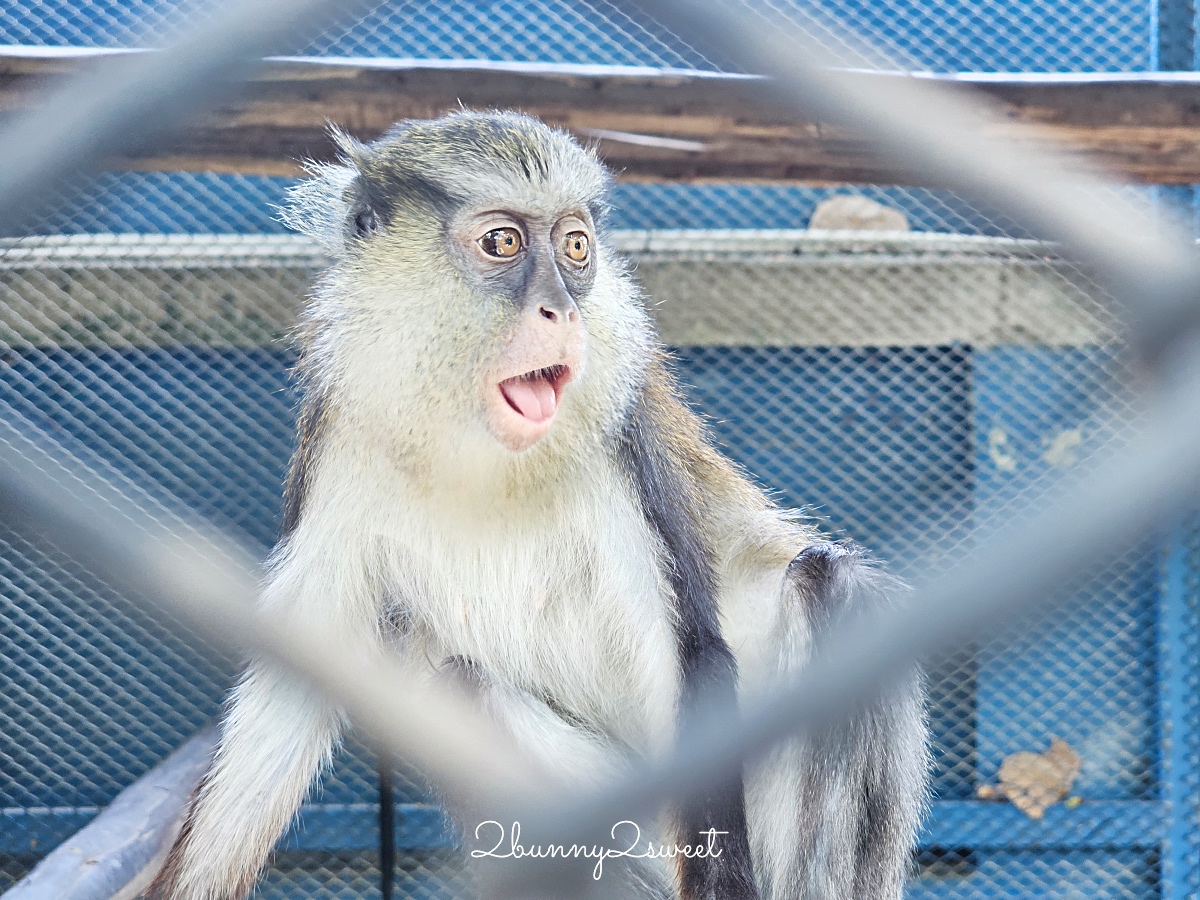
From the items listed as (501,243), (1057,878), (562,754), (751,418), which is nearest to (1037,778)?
(1057,878)

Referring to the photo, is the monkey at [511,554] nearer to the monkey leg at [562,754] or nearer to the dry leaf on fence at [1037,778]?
the monkey leg at [562,754]

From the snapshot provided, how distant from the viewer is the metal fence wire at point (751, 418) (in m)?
2.69

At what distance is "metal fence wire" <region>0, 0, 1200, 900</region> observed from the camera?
2.69 metres

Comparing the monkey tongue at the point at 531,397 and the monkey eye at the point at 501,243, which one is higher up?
the monkey eye at the point at 501,243

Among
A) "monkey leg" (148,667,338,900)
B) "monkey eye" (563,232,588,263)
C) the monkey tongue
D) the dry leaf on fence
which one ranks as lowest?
"monkey leg" (148,667,338,900)

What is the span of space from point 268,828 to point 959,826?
72.8 inches

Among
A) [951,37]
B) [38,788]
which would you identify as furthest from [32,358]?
[951,37]

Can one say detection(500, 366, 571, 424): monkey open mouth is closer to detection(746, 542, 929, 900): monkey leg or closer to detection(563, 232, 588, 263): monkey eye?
detection(563, 232, 588, 263): monkey eye

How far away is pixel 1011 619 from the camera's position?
0.34 meters

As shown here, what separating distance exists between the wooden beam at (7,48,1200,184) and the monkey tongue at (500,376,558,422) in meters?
0.42

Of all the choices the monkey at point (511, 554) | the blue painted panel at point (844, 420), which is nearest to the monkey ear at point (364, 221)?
the monkey at point (511, 554)

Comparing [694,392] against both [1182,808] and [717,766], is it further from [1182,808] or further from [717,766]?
[717,766]

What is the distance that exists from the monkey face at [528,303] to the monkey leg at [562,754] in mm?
343

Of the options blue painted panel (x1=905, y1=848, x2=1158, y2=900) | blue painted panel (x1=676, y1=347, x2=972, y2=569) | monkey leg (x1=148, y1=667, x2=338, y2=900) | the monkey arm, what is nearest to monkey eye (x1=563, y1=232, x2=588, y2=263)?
the monkey arm
